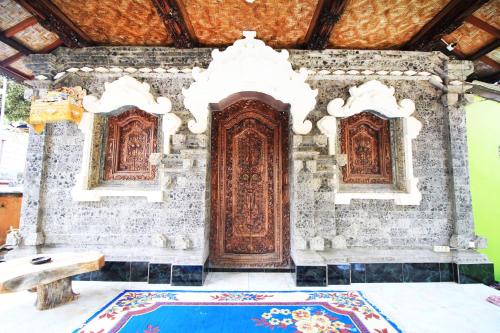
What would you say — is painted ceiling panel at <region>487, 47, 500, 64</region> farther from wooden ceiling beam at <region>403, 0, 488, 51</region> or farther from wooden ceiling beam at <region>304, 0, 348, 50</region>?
wooden ceiling beam at <region>304, 0, 348, 50</region>

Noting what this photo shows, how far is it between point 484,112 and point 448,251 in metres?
3.50

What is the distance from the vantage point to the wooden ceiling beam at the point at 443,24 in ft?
10.3

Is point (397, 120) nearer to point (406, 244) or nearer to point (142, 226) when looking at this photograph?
point (406, 244)

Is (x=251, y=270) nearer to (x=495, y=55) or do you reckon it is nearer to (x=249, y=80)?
(x=249, y=80)

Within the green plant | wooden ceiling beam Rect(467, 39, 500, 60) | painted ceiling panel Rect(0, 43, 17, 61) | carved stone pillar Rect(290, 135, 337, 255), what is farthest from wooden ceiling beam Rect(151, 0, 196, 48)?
the green plant

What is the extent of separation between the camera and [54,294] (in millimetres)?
2906

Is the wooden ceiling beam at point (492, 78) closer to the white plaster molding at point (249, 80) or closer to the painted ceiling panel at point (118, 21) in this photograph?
the white plaster molding at point (249, 80)

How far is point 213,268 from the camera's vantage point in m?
4.09

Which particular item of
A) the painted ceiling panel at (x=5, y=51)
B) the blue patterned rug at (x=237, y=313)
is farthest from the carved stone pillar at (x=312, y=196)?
the painted ceiling panel at (x=5, y=51)

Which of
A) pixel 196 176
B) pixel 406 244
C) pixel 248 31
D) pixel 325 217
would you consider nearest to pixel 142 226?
pixel 196 176

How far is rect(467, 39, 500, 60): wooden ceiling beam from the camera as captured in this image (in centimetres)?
379

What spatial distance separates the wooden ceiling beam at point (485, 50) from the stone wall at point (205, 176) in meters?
0.44

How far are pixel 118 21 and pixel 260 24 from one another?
193 cm

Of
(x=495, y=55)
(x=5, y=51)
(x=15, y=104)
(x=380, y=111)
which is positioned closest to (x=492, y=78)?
(x=495, y=55)
